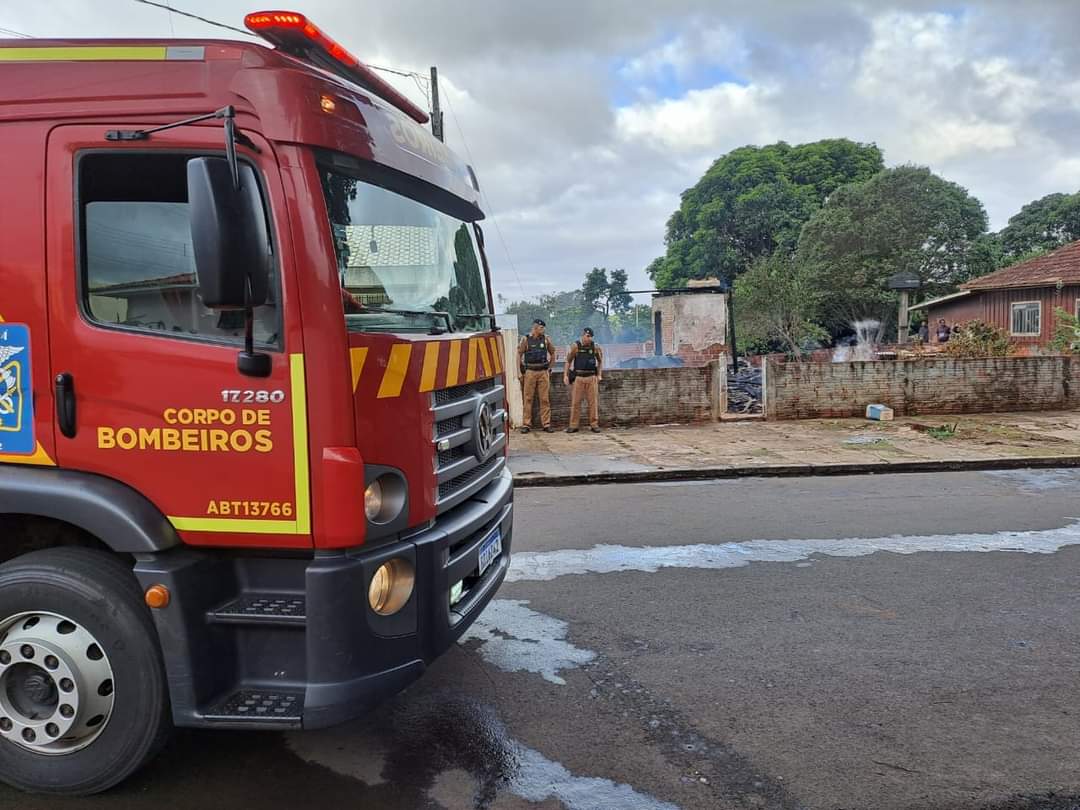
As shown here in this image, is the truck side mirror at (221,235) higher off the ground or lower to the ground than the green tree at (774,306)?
lower

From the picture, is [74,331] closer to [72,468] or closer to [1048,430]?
[72,468]

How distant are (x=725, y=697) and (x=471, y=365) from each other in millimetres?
1842

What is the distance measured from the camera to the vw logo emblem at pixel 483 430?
3416 millimetres

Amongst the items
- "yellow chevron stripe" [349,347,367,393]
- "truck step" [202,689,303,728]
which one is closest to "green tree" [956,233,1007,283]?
"yellow chevron stripe" [349,347,367,393]

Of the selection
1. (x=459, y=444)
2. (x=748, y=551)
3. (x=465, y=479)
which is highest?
(x=459, y=444)

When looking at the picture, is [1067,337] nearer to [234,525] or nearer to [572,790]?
[572,790]

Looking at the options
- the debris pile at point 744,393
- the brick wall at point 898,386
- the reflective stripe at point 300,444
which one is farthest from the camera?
the debris pile at point 744,393

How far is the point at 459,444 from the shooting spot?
3.23 m

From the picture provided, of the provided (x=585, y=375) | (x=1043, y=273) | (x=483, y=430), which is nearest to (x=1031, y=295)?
(x=1043, y=273)

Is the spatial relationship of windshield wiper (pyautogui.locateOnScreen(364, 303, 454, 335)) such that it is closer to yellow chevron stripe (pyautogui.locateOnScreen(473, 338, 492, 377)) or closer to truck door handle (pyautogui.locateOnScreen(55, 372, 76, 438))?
yellow chevron stripe (pyautogui.locateOnScreen(473, 338, 492, 377))

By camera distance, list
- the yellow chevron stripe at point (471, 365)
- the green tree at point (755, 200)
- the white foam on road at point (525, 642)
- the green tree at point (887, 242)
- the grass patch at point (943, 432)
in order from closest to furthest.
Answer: the yellow chevron stripe at point (471, 365), the white foam on road at point (525, 642), the grass patch at point (943, 432), the green tree at point (887, 242), the green tree at point (755, 200)

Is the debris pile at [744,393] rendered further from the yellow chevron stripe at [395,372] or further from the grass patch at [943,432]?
the yellow chevron stripe at [395,372]

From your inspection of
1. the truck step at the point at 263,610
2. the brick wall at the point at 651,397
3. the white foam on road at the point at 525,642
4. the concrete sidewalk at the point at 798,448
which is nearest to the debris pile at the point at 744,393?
the concrete sidewalk at the point at 798,448

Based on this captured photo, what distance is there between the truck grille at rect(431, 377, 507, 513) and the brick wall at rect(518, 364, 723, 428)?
9053 mm
